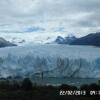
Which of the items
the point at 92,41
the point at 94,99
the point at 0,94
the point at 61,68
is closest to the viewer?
the point at 94,99

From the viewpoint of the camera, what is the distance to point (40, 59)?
24.0 metres

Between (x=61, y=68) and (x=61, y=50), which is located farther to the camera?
(x=61, y=50)

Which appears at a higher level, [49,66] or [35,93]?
[49,66]

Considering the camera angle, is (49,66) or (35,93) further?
(49,66)

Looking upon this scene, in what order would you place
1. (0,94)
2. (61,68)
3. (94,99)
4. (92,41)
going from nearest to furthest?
(94,99) < (0,94) < (61,68) < (92,41)

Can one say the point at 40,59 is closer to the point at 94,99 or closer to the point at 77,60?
the point at 77,60

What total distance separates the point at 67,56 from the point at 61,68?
154 cm

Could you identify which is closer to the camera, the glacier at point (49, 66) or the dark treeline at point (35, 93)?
the dark treeline at point (35, 93)

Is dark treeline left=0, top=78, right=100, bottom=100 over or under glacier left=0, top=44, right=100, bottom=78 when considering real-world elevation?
under

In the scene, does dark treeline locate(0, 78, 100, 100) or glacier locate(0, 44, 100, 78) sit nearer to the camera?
dark treeline locate(0, 78, 100, 100)

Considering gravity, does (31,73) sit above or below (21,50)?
below

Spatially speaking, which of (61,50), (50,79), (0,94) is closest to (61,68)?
(50,79)

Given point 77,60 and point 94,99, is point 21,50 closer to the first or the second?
point 77,60

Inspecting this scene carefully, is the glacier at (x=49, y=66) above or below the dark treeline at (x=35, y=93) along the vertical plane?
above
